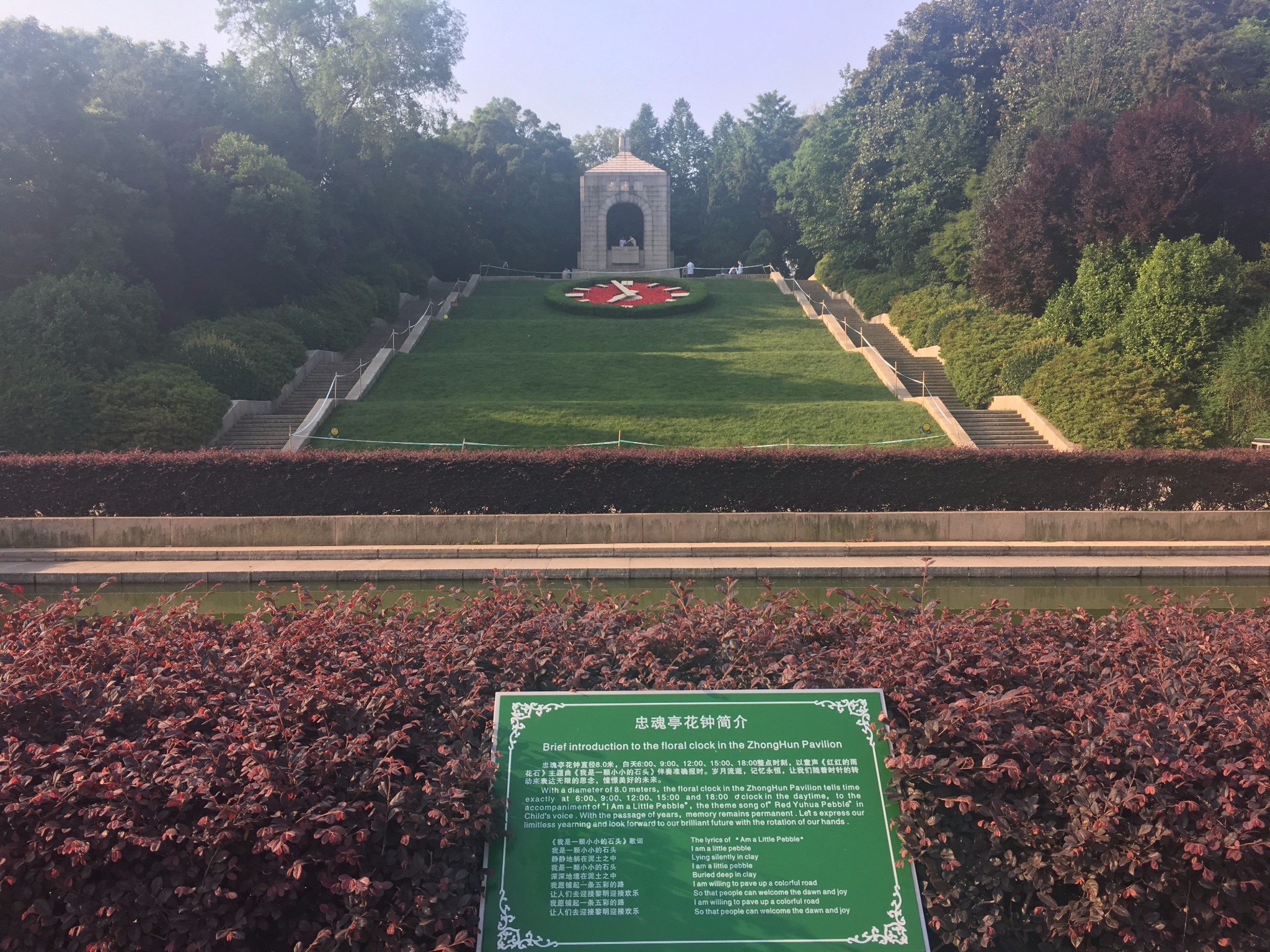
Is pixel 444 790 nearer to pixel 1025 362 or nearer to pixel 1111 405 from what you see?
pixel 1111 405

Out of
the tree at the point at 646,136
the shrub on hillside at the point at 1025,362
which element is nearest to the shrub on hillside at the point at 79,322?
the shrub on hillside at the point at 1025,362

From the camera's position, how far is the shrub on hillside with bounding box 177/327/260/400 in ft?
69.6

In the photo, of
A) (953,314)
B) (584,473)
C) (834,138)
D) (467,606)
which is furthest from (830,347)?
(467,606)

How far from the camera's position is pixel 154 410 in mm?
18359

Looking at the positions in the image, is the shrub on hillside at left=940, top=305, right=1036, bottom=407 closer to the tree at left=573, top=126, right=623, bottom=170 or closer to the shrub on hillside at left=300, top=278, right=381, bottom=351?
the shrub on hillside at left=300, top=278, right=381, bottom=351

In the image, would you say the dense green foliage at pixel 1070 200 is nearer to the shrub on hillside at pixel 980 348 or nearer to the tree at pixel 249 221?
the shrub on hillside at pixel 980 348

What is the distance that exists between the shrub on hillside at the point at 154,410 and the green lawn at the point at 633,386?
8.29ft

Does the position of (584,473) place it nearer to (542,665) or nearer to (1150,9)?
(542,665)

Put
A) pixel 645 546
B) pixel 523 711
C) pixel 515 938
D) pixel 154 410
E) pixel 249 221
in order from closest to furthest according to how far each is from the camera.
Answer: pixel 515 938, pixel 523 711, pixel 645 546, pixel 154 410, pixel 249 221

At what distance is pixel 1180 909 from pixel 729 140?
57174 millimetres

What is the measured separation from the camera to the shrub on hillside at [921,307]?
2717 cm

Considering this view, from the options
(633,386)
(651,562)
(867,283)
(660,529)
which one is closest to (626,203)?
(867,283)

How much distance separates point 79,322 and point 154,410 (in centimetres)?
314

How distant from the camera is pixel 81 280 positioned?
802 inches
